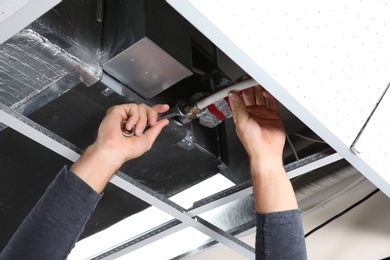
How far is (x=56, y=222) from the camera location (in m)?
1.02

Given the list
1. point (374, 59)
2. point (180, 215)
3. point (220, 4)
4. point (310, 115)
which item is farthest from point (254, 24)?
point (180, 215)

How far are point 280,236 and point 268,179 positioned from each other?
0.14 metres

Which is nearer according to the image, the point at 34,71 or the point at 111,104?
the point at 34,71

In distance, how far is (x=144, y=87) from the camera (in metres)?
1.14

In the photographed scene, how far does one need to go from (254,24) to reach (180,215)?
0.67 metres

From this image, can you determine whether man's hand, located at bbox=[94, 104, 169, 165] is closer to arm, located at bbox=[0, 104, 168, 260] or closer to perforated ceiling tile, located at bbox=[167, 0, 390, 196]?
arm, located at bbox=[0, 104, 168, 260]

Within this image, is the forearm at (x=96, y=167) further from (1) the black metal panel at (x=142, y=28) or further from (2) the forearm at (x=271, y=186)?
(2) the forearm at (x=271, y=186)

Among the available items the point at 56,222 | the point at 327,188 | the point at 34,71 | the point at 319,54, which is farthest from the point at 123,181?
the point at 327,188

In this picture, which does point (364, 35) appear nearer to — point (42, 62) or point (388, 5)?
point (388, 5)

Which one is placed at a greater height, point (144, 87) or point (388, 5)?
point (388, 5)

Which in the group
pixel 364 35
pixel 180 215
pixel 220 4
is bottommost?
pixel 220 4

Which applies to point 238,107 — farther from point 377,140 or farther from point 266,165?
point 377,140

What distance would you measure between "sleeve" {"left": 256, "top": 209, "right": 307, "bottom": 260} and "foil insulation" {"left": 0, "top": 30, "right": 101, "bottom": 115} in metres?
0.47

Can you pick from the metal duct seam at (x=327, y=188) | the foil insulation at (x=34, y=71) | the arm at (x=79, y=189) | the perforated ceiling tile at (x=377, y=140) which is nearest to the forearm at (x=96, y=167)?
the arm at (x=79, y=189)
